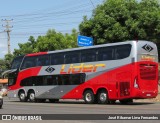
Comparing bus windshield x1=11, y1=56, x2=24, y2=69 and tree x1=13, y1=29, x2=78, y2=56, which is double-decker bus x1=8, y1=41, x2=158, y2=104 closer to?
bus windshield x1=11, y1=56, x2=24, y2=69

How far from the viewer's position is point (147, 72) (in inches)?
1059

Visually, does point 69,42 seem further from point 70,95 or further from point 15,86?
point 70,95

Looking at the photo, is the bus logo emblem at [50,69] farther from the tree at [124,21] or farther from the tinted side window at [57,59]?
the tree at [124,21]

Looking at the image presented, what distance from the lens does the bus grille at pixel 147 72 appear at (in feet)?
86.9

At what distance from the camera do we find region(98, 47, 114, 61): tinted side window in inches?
1073

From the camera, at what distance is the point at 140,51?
26406 millimetres

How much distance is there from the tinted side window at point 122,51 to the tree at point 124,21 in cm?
780

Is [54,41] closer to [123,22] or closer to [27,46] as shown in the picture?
[27,46]

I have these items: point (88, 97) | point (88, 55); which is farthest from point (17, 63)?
point (88, 97)

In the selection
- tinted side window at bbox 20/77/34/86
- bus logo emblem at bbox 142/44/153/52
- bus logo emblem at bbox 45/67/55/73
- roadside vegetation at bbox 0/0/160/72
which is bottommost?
tinted side window at bbox 20/77/34/86

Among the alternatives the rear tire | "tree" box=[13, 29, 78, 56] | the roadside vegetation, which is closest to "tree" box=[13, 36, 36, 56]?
"tree" box=[13, 29, 78, 56]

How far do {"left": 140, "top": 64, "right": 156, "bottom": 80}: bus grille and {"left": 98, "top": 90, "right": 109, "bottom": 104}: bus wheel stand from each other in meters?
2.96

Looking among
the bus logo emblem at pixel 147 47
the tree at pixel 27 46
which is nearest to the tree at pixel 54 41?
the tree at pixel 27 46

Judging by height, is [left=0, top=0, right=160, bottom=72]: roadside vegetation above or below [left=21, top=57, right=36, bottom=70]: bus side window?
above
